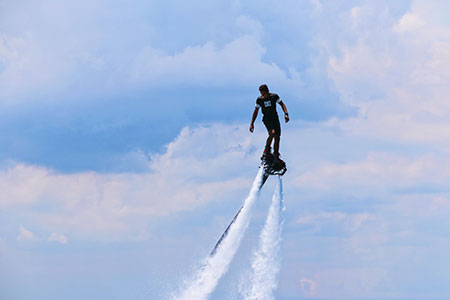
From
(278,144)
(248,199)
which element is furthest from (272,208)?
(278,144)

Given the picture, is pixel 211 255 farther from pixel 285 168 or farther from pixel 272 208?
pixel 285 168

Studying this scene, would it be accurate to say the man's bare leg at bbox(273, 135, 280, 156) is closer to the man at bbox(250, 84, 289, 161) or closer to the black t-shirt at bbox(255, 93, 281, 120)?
the man at bbox(250, 84, 289, 161)

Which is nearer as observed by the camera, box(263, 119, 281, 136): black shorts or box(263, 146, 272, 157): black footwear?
box(263, 119, 281, 136): black shorts

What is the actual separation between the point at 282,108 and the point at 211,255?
1454cm

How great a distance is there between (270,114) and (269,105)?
2.08ft

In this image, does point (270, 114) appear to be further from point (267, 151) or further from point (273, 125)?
point (267, 151)

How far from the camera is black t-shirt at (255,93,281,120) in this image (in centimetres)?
5759

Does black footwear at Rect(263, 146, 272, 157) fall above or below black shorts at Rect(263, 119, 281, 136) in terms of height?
below

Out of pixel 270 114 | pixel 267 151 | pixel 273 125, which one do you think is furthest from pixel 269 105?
pixel 267 151

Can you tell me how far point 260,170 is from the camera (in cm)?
5962

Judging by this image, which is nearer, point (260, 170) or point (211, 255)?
point (260, 170)

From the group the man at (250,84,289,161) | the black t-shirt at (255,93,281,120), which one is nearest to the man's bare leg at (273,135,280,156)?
the man at (250,84,289,161)

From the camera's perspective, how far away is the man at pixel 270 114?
5759 cm

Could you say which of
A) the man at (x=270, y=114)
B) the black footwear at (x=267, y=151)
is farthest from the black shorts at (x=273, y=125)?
the black footwear at (x=267, y=151)
